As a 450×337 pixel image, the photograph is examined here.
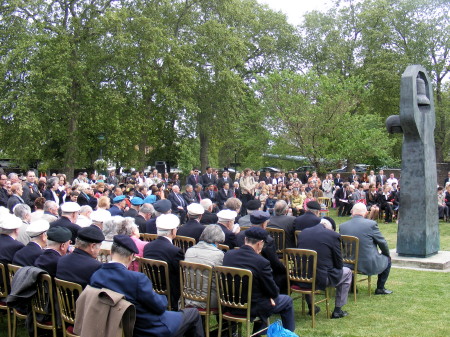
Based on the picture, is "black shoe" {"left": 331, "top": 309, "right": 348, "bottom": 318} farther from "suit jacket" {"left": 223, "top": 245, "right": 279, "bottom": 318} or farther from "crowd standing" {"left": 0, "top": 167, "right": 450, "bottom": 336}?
"suit jacket" {"left": 223, "top": 245, "right": 279, "bottom": 318}

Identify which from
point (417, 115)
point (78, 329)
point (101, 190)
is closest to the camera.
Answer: point (78, 329)

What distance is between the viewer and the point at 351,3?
1462 inches

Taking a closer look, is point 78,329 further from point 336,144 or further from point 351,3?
point 351,3

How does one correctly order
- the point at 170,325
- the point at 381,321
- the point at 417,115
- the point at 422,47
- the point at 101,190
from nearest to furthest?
the point at 170,325
the point at 381,321
the point at 417,115
the point at 101,190
the point at 422,47

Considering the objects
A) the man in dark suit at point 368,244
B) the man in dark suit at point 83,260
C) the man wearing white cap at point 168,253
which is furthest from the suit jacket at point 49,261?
the man in dark suit at point 368,244

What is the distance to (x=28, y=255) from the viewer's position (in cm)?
567

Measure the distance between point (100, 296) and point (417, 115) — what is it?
26.6 ft

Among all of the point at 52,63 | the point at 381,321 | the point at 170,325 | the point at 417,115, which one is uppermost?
the point at 52,63

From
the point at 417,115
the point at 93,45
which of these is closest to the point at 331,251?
the point at 417,115

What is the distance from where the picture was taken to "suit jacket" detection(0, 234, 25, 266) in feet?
19.7

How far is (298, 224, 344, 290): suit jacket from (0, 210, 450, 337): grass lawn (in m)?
0.55

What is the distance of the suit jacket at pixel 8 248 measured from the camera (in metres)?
5.99

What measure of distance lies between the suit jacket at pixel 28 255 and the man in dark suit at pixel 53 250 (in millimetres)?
310

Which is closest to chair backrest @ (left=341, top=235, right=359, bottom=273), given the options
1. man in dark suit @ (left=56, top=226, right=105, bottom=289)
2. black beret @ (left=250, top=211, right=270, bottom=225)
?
black beret @ (left=250, top=211, right=270, bottom=225)
